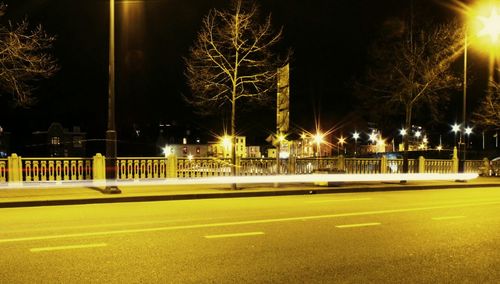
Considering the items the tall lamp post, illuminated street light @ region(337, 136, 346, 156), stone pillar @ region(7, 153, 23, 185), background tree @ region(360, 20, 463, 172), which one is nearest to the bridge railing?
stone pillar @ region(7, 153, 23, 185)

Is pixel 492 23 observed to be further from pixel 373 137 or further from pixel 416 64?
pixel 373 137

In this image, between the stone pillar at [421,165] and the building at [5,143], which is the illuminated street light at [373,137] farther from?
the stone pillar at [421,165]

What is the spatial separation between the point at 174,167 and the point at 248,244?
13.8 metres

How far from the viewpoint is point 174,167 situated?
74.2ft

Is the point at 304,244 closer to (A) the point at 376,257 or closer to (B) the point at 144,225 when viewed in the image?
(A) the point at 376,257

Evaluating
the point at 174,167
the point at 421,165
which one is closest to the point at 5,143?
the point at 174,167

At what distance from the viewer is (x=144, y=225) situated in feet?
37.0

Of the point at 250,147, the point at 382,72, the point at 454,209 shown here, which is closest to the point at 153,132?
the point at 250,147

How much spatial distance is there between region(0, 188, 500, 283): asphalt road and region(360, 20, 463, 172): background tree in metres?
11.7

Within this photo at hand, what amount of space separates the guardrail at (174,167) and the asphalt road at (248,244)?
5.69 m

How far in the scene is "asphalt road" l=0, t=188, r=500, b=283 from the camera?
710 centimetres

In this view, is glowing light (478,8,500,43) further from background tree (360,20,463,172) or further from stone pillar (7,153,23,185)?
stone pillar (7,153,23,185)

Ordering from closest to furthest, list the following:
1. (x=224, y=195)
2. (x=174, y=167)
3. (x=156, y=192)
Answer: (x=156, y=192) → (x=224, y=195) → (x=174, y=167)

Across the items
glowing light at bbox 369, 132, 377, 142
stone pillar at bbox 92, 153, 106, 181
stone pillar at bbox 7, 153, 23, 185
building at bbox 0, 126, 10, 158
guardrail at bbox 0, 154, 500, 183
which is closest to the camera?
stone pillar at bbox 7, 153, 23, 185
